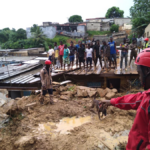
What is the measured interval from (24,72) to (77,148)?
8.55 metres

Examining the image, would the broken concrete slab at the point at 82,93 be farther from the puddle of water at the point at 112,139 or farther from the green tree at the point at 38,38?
the green tree at the point at 38,38

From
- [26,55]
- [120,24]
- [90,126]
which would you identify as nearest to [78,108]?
[90,126]

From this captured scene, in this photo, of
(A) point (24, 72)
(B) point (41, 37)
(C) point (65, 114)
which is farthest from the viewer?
(B) point (41, 37)

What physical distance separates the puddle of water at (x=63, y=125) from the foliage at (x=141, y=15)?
18.1 m

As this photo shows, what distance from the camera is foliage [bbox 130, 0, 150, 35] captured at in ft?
64.3

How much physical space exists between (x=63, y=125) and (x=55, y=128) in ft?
1.08

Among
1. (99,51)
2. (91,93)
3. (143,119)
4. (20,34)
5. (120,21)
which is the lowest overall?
(91,93)

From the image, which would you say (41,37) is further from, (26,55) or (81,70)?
(81,70)

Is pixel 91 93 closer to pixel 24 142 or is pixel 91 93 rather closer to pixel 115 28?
pixel 24 142

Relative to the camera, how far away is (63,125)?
474cm

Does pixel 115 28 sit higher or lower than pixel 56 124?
higher

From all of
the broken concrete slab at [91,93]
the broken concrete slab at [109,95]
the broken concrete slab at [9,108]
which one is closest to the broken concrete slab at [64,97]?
the broken concrete slab at [91,93]

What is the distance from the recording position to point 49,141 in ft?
12.2

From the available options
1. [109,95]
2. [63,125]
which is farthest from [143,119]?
[109,95]
